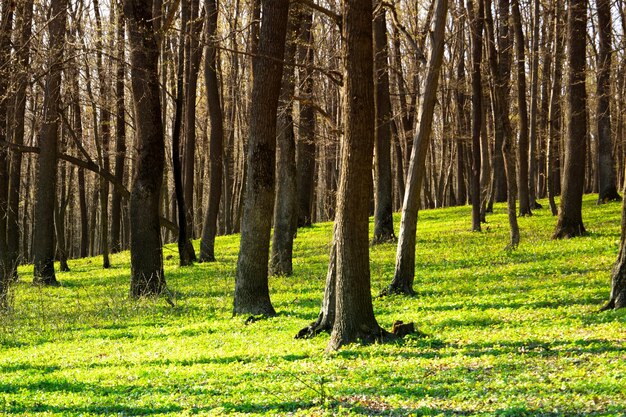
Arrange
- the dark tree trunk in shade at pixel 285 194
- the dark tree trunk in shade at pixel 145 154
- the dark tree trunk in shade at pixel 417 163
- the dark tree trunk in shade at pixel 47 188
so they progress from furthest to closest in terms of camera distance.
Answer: the dark tree trunk in shade at pixel 47 188
the dark tree trunk in shade at pixel 285 194
the dark tree trunk in shade at pixel 145 154
the dark tree trunk in shade at pixel 417 163

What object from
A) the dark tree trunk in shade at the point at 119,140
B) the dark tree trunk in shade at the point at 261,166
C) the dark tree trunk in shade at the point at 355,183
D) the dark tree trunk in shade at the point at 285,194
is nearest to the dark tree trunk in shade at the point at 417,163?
the dark tree trunk in shade at the point at 261,166

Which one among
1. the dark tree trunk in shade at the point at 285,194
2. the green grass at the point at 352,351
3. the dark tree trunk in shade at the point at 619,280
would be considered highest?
the dark tree trunk in shade at the point at 285,194

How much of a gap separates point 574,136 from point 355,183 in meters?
13.0

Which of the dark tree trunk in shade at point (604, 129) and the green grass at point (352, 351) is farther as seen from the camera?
the dark tree trunk in shade at point (604, 129)

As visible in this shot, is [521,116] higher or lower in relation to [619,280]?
higher

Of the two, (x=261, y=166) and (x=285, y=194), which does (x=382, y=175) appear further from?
(x=261, y=166)

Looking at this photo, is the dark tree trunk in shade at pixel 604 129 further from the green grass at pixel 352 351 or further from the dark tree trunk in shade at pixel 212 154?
the dark tree trunk in shade at pixel 212 154

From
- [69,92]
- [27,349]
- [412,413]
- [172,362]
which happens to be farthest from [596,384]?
[69,92]

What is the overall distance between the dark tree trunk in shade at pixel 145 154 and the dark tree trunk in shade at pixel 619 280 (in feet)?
35.1

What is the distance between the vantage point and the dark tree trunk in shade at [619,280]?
1109 cm

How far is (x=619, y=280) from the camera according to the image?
1127 cm

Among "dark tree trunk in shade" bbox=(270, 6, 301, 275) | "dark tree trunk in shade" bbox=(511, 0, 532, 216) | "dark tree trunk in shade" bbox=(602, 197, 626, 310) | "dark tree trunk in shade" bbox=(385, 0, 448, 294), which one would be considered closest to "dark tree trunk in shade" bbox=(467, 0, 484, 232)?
"dark tree trunk in shade" bbox=(511, 0, 532, 216)

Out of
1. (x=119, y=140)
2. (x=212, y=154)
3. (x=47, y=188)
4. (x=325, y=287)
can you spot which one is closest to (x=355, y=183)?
(x=325, y=287)

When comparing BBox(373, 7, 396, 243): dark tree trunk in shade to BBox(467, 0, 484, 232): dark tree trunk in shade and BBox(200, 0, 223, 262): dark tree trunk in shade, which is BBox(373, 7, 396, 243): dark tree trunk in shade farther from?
BBox(200, 0, 223, 262): dark tree trunk in shade
